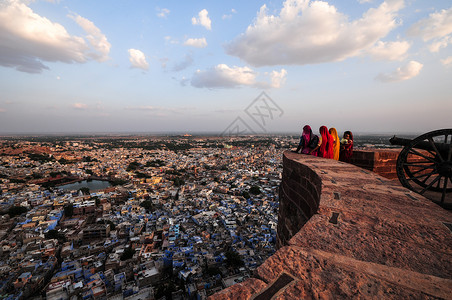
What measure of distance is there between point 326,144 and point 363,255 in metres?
3.13

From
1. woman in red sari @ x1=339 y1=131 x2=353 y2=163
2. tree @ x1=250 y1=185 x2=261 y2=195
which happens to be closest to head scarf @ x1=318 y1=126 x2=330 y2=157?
woman in red sari @ x1=339 y1=131 x2=353 y2=163

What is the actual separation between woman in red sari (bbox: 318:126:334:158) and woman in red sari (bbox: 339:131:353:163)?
547mm

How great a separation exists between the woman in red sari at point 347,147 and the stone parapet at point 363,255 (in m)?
2.74

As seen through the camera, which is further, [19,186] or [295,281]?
[19,186]

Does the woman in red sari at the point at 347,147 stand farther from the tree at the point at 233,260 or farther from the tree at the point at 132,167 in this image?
the tree at the point at 132,167

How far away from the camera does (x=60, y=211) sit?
50.5ft

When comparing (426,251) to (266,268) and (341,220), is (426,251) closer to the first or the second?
(341,220)

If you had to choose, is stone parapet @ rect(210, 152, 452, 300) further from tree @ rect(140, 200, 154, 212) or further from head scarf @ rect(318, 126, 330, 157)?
tree @ rect(140, 200, 154, 212)

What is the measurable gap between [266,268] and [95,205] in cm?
1951

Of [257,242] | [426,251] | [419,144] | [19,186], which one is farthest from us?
[19,186]

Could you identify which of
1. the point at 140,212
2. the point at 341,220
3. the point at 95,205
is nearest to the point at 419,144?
the point at 341,220

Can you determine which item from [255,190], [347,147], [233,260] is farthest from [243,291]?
[255,190]

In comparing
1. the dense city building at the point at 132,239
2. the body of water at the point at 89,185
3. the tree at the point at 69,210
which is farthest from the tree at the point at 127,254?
the body of water at the point at 89,185

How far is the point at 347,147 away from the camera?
414 centimetres
